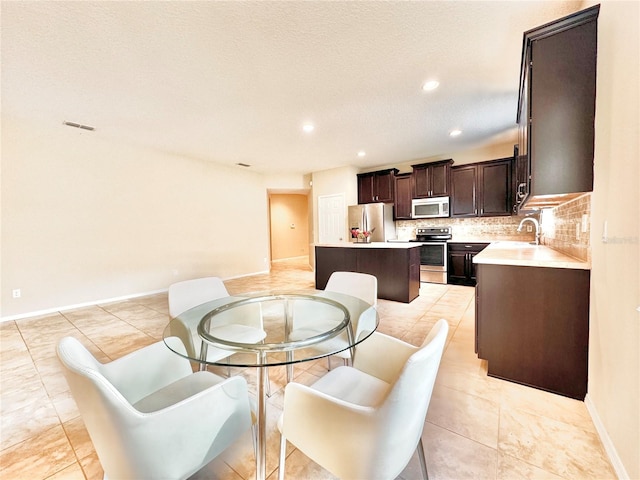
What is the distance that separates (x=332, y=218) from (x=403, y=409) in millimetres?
5773

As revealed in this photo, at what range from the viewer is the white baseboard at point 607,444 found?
1.11m

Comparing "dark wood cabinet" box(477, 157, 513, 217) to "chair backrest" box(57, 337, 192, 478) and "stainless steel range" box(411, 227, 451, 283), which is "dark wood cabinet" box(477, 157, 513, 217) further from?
"chair backrest" box(57, 337, 192, 478)

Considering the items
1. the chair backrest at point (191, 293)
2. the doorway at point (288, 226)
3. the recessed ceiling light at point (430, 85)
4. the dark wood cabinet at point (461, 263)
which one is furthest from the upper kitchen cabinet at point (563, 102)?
the doorway at point (288, 226)

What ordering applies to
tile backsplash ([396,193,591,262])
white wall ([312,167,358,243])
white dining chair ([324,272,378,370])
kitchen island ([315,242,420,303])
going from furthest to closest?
white wall ([312,167,358,243]) → kitchen island ([315,242,420,303]) → white dining chair ([324,272,378,370]) → tile backsplash ([396,193,591,262])

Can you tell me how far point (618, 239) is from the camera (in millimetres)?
1200

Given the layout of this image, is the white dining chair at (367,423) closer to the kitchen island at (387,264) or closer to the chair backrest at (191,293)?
the chair backrest at (191,293)

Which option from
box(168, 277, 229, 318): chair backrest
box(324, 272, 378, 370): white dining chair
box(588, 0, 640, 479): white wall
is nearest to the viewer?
box(588, 0, 640, 479): white wall

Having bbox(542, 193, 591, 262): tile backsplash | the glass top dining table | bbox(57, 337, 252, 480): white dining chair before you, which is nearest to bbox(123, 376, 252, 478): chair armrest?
bbox(57, 337, 252, 480): white dining chair

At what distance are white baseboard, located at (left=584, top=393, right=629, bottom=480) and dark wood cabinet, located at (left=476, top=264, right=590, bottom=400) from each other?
0.16 meters

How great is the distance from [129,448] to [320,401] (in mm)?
600

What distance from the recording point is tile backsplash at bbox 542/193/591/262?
→ 5.56 ft

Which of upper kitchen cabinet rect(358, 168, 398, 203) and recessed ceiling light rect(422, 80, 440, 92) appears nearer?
recessed ceiling light rect(422, 80, 440, 92)

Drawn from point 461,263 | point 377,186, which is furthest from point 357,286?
Result: point 377,186

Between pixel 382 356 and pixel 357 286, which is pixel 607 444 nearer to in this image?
pixel 382 356
